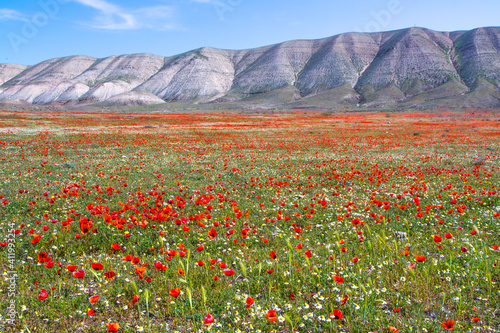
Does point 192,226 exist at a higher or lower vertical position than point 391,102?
lower

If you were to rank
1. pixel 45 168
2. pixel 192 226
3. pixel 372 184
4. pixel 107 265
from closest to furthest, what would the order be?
pixel 107 265 → pixel 192 226 → pixel 372 184 → pixel 45 168

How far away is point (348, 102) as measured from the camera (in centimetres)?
18225

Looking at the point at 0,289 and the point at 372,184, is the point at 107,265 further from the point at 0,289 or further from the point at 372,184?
the point at 372,184

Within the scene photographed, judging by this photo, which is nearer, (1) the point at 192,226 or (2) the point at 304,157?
(1) the point at 192,226

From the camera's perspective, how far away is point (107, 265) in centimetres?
552

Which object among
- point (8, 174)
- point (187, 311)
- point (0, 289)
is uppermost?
point (8, 174)

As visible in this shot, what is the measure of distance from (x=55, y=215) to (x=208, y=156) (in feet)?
44.7

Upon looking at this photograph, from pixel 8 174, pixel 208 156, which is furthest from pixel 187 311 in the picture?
pixel 208 156

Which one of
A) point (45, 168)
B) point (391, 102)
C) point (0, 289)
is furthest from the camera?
point (391, 102)

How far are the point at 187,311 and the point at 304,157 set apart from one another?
17879 mm

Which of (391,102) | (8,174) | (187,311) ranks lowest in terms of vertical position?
(187,311)

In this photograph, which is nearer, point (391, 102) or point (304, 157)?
point (304, 157)

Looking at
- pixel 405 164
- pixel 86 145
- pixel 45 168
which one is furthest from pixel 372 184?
pixel 86 145

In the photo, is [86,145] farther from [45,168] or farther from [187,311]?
[187,311]
